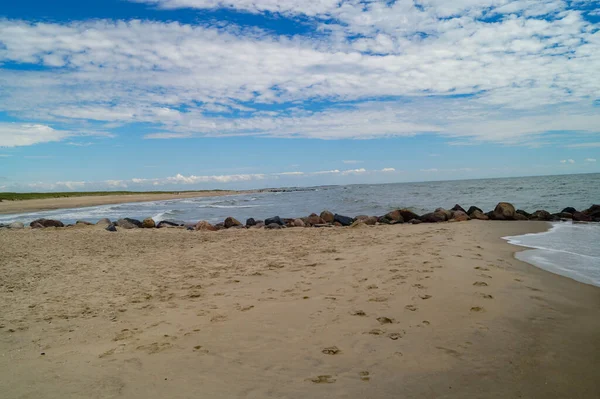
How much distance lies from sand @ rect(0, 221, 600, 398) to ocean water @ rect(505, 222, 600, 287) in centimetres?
50

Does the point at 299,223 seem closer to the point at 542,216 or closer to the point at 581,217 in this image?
the point at 542,216

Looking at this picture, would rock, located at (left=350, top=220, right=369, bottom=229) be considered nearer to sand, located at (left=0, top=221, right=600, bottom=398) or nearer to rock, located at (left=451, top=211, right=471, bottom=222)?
rock, located at (left=451, top=211, right=471, bottom=222)

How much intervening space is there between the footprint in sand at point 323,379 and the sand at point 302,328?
16 millimetres

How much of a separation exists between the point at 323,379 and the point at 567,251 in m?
8.50

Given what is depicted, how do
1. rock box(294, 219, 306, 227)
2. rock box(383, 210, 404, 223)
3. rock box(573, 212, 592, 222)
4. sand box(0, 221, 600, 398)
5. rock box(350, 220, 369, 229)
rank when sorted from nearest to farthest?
sand box(0, 221, 600, 398), rock box(573, 212, 592, 222), rock box(350, 220, 369, 229), rock box(294, 219, 306, 227), rock box(383, 210, 404, 223)

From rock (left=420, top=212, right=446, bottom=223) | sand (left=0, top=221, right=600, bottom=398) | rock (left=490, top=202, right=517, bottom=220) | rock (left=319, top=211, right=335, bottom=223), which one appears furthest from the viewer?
rock (left=319, top=211, right=335, bottom=223)

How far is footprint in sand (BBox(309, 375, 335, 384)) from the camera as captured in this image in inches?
136

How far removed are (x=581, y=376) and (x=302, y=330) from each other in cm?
275

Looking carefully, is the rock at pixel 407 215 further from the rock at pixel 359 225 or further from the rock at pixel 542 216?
the rock at pixel 542 216

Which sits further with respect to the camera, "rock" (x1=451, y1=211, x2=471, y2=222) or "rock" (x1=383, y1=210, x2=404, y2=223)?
"rock" (x1=383, y1=210, x2=404, y2=223)

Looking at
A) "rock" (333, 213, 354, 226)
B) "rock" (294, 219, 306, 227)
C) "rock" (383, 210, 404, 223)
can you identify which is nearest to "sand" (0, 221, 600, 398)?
"rock" (294, 219, 306, 227)

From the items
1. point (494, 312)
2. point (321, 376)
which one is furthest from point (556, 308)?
point (321, 376)

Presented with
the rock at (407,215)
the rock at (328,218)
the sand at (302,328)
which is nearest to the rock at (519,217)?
the rock at (407,215)

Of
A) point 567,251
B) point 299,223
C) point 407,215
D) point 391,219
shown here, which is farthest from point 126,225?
point 567,251
